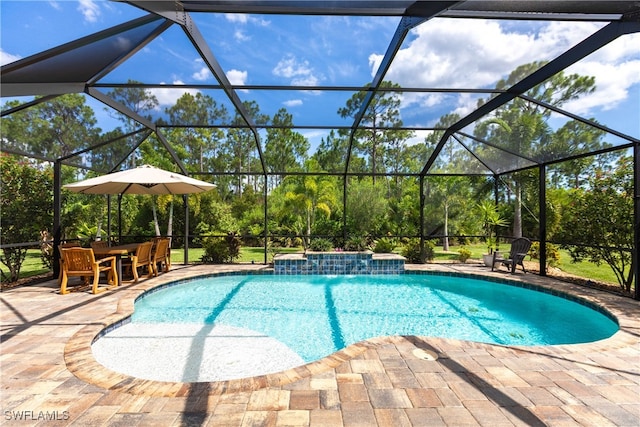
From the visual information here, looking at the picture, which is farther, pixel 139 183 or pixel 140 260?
pixel 140 260

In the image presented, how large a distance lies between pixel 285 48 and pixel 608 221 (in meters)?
7.44

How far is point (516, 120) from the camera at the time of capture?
7.34 m

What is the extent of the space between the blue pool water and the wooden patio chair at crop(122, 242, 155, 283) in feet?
2.62

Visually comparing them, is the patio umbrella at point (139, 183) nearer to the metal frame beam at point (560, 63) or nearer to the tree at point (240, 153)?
the metal frame beam at point (560, 63)

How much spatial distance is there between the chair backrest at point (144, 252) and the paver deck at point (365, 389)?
320 cm

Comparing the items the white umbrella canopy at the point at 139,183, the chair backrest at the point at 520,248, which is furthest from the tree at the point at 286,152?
the chair backrest at the point at 520,248

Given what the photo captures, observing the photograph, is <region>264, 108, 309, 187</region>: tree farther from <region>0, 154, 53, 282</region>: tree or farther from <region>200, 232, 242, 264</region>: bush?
<region>0, 154, 53, 282</region>: tree

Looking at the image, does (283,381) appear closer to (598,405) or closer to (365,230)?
(598,405)

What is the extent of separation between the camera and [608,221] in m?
6.70

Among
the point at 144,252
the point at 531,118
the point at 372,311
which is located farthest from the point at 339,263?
the point at 531,118

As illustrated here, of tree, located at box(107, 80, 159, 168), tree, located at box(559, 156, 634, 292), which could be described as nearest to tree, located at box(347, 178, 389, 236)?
tree, located at box(559, 156, 634, 292)

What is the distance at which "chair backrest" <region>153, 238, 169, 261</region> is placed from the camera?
7635mm

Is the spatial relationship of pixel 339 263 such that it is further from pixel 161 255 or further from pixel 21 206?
pixel 21 206

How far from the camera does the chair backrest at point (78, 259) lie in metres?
5.89
